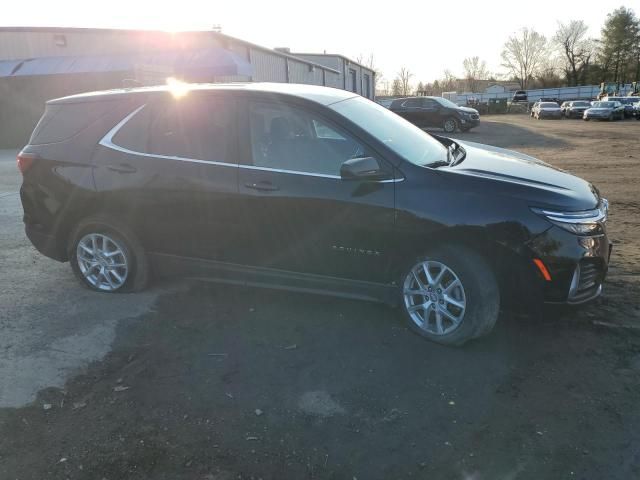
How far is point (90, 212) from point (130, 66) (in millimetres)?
20232

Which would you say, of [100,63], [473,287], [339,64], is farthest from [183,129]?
[339,64]

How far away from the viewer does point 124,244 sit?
457cm

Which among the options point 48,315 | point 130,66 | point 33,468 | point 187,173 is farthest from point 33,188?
point 130,66

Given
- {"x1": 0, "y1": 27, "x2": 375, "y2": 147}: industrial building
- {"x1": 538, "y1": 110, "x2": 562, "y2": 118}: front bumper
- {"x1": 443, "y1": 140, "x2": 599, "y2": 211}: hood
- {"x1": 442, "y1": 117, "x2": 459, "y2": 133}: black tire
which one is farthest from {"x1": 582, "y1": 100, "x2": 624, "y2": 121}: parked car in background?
{"x1": 443, "y1": 140, "x2": 599, "y2": 211}: hood

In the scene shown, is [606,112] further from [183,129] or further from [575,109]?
[183,129]

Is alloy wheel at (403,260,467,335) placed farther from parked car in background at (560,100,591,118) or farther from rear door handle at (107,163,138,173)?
parked car in background at (560,100,591,118)

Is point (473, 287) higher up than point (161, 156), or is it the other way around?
point (161, 156)

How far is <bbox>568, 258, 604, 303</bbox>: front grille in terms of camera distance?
339cm

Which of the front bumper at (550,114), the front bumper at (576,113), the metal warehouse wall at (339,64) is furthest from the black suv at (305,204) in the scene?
the metal warehouse wall at (339,64)

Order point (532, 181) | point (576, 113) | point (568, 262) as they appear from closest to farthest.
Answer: point (568, 262), point (532, 181), point (576, 113)

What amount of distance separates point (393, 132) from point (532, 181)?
3.82 ft

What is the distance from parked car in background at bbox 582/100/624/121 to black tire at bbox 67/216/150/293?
39212mm

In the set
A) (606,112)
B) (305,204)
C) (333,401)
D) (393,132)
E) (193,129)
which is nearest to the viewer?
(333,401)

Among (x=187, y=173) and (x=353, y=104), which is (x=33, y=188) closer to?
(x=187, y=173)
